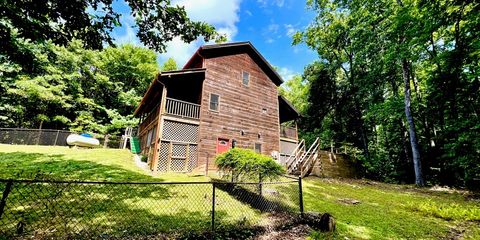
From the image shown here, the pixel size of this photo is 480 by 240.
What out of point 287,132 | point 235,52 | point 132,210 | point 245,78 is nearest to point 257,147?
point 287,132

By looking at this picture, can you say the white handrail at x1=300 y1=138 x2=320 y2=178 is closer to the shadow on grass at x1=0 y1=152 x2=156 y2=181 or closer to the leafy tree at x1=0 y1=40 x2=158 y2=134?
the shadow on grass at x1=0 y1=152 x2=156 y2=181

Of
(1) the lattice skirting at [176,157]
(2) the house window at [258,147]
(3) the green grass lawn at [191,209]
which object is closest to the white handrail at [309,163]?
(2) the house window at [258,147]

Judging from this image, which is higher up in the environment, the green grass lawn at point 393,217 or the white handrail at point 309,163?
the white handrail at point 309,163

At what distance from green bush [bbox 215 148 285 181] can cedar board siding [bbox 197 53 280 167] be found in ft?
13.7

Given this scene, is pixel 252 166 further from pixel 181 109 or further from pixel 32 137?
pixel 32 137

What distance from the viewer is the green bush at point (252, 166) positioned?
8102 millimetres

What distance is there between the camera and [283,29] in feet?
88.8

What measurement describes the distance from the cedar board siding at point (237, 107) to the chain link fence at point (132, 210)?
5.10 m

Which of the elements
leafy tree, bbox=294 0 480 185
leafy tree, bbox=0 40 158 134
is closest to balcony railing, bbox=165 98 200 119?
leafy tree, bbox=0 40 158 134

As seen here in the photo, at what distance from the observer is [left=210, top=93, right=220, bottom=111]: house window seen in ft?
46.2

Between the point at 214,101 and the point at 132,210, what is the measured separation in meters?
9.02

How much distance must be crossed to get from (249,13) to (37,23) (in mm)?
12683

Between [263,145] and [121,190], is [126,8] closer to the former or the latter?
[121,190]

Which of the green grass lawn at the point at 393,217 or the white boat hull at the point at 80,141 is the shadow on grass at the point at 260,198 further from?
the white boat hull at the point at 80,141
